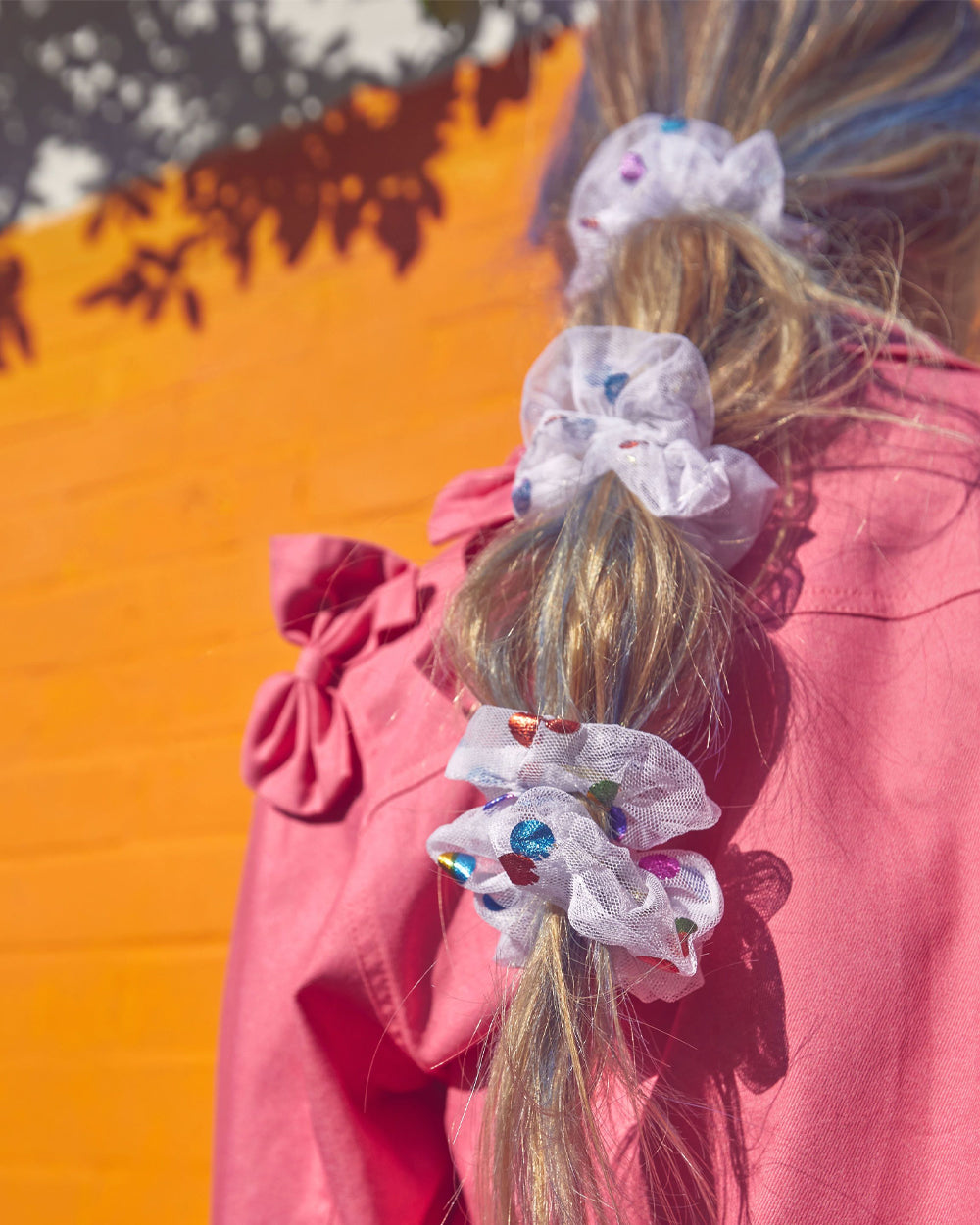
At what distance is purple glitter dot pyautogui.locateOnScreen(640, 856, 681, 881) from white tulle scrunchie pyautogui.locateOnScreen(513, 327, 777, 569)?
0.22m

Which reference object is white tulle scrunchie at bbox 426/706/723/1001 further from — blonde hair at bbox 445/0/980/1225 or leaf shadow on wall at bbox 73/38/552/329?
leaf shadow on wall at bbox 73/38/552/329

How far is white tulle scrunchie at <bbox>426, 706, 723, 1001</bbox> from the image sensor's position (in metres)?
0.55

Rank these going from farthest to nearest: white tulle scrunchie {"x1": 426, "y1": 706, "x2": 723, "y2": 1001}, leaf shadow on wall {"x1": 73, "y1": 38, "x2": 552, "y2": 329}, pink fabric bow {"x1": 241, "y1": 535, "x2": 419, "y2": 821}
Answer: leaf shadow on wall {"x1": 73, "y1": 38, "x2": 552, "y2": 329}
pink fabric bow {"x1": 241, "y1": 535, "x2": 419, "y2": 821}
white tulle scrunchie {"x1": 426, "y1": 706, "x2": 723, "y2": 1001}

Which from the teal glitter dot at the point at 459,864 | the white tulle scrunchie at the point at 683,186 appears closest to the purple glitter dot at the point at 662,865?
the teal glitter dot at the point at 459,864

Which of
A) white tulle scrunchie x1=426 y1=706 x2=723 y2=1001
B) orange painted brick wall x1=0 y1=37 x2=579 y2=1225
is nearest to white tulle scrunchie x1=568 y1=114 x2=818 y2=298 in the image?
orange painted brick wall x1=0 y1=37 x2=579 y2=1225

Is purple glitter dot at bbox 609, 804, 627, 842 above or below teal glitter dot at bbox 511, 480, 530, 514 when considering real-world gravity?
below

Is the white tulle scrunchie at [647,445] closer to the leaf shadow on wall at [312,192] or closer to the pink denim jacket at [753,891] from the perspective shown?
the pink denim jacket at [753,891]

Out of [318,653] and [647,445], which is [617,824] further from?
[318,653]

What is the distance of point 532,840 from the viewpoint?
0.55 meters

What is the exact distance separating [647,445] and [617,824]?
0.87 ft

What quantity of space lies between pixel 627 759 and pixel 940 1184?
1.05 feet

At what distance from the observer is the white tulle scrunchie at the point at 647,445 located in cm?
68

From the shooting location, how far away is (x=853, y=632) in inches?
28.0

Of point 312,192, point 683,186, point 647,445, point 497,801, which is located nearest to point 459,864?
point 497,801
